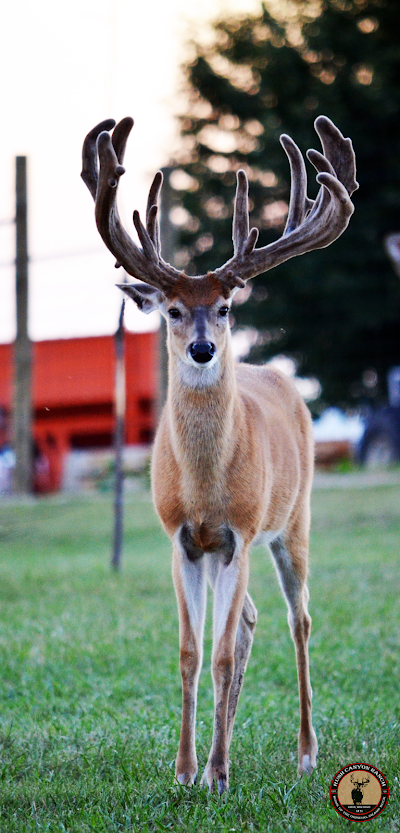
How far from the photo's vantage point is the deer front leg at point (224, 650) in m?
3.51

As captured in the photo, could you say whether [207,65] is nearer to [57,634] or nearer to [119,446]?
[119,446]

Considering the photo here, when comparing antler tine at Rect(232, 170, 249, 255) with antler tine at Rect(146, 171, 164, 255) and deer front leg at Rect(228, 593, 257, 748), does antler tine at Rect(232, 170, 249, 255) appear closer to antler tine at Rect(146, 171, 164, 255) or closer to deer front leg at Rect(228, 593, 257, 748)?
antler tine at Rect(146, 171, 164, 255)

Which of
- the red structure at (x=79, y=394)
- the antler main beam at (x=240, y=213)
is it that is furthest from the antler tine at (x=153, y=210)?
the red structure at (x=79, y=394)

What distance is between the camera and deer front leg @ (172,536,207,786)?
355 cm

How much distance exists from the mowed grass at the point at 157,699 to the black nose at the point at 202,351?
1.61 m

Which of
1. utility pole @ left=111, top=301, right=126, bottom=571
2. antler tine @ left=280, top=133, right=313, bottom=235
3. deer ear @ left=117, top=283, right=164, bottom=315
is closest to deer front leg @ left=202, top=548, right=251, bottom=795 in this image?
deer ear @ left=117, top=283, right=164, bottom=315

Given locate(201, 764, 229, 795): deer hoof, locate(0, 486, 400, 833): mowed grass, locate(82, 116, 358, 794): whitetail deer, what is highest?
locate(82, 116, 358, 794): whitetail deer

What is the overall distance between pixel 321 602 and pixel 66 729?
11.8 ft

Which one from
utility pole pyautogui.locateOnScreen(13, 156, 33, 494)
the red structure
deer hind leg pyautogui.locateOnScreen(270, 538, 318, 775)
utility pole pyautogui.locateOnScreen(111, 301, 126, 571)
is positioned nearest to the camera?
deer hind leg pyautogui.locateOnScreen(270, 538, 318, 775)

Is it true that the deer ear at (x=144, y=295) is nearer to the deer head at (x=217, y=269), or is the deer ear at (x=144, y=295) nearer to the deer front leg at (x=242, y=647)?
the deer head at (x=217, y=269)

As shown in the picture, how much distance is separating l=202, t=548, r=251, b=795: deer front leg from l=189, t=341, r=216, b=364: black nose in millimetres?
756

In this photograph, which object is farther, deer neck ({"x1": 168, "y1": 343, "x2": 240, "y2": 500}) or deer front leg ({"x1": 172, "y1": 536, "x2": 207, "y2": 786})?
deer neck ({"x1": 168, "y1": 343, "x2": 240, "y2": 500})

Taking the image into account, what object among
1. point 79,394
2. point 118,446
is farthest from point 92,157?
point 79,394

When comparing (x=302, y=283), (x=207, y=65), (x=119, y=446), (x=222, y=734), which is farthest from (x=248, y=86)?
(x=222, y=734)
